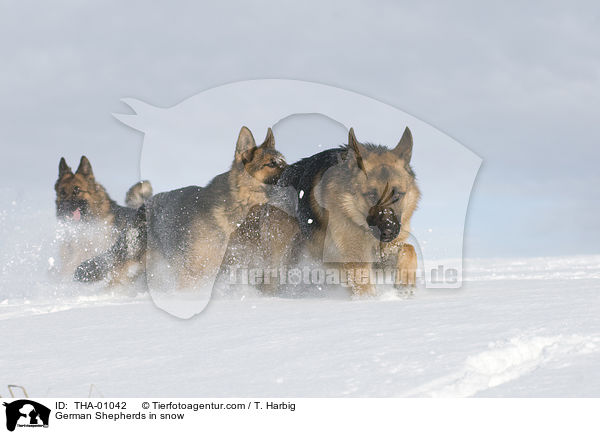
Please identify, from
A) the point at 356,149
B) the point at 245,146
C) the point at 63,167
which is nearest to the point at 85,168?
the point at 63,167

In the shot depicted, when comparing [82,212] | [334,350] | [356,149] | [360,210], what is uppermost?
[356,149]

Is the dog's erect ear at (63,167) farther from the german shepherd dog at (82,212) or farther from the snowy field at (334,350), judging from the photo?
the snowy field at (334,350)

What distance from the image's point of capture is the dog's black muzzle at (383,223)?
5812mm

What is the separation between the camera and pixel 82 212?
34.6 feet

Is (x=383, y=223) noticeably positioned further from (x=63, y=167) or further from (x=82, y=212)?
(x=63, y=167)

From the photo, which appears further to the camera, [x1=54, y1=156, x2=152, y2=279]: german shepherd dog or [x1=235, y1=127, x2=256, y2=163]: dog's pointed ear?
[x1=54, y1=156, x2=152, y2=279]: german shepherd dog

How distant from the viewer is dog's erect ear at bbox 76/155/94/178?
1059cm

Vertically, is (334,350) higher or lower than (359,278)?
lower

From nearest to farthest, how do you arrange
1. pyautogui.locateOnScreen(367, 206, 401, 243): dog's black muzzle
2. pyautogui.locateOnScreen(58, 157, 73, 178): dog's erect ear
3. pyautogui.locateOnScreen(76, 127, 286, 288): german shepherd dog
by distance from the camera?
pyautogui.locateOnScreen(367, 206, 401, 243): dog's black muzzle, pyautogui.locateOnScreen(76, 127, 286, 288): german shepherd dog, pyautogui.locateOnScreen(58, 157, 73, 178): dog's erect ear

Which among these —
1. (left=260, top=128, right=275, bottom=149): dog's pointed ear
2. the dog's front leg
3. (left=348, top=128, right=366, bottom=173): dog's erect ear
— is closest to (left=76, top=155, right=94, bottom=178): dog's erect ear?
(left=260, top=128, right=275, bottom=149): dog's pointed ear

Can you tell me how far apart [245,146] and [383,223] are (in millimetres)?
2113

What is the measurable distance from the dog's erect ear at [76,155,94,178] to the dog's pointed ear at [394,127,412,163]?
6901 millimetres

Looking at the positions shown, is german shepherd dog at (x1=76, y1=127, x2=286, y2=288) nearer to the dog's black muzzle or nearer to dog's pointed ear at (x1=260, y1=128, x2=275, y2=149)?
dog's pointed ear at (x1=260, y1=128, x2=275, y2=149)

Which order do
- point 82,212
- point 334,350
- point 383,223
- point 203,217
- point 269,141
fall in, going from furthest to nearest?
point 82,212 < point 203,217 < point 269,141 < point 383,223 < point 334,350
